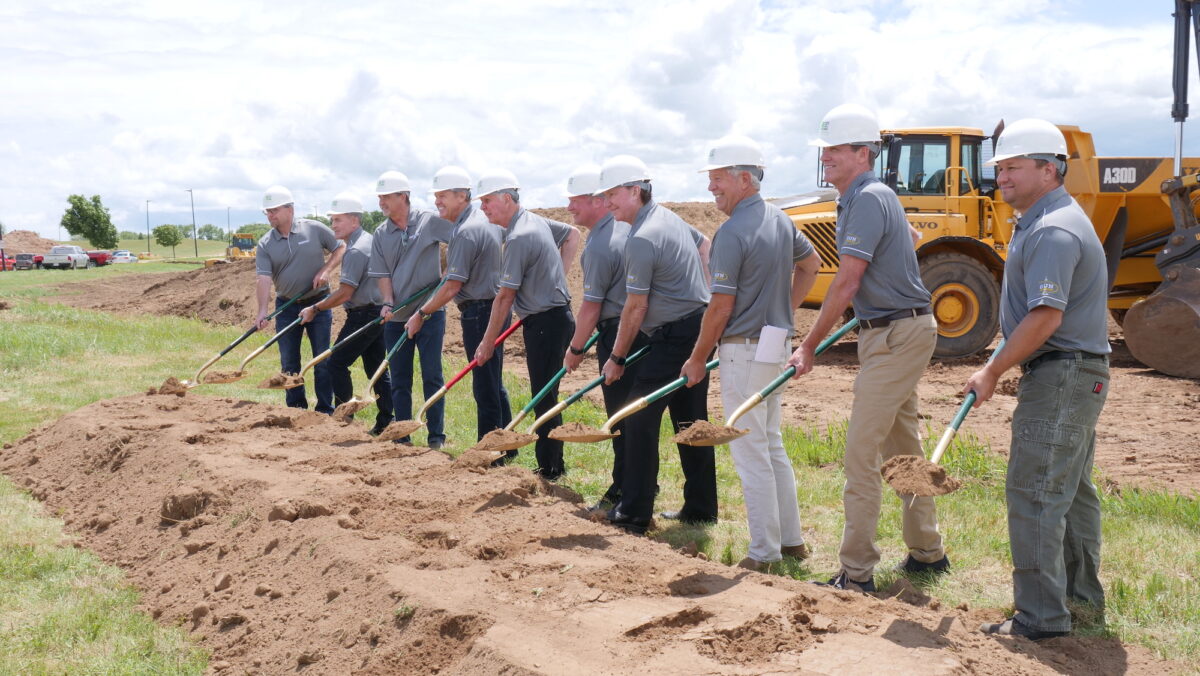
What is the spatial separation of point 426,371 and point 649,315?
3.07m

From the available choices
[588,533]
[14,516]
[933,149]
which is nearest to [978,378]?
[588,533]

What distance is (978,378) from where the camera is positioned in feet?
13.8

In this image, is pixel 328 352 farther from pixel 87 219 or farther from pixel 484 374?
pixel 87 219

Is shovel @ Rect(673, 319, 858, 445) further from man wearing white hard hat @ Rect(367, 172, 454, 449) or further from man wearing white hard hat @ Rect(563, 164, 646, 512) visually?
man wearing white hard hat @ Rect(367, 172, 454, 449)

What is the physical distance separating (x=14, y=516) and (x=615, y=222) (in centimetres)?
462

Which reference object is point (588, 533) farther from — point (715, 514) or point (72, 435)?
point (72, 435)

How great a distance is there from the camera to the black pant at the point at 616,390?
6.45 meters

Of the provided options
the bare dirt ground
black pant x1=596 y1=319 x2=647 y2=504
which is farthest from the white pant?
the bare dirt ground

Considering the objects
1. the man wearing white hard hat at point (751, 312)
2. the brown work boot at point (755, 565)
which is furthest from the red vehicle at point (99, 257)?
the brown work boot at point (755, 565)

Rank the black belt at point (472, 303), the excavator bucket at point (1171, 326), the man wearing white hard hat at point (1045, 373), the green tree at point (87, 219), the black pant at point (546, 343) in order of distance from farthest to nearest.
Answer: the green tree at point (87, 219)
the excavator bucket at point (1171, 326)
the black belt at point (472, 303)
the black pant at point (546, 343)
the man wearing white hard hat at point (1045, 373)

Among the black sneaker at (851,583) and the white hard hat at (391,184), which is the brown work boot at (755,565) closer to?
the black sneaker at (851,583)

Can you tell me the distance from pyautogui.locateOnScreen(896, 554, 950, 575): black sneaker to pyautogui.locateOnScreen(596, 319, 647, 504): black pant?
182 centimetres

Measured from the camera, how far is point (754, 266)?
5.22m

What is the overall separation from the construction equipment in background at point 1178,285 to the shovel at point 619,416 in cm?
795
